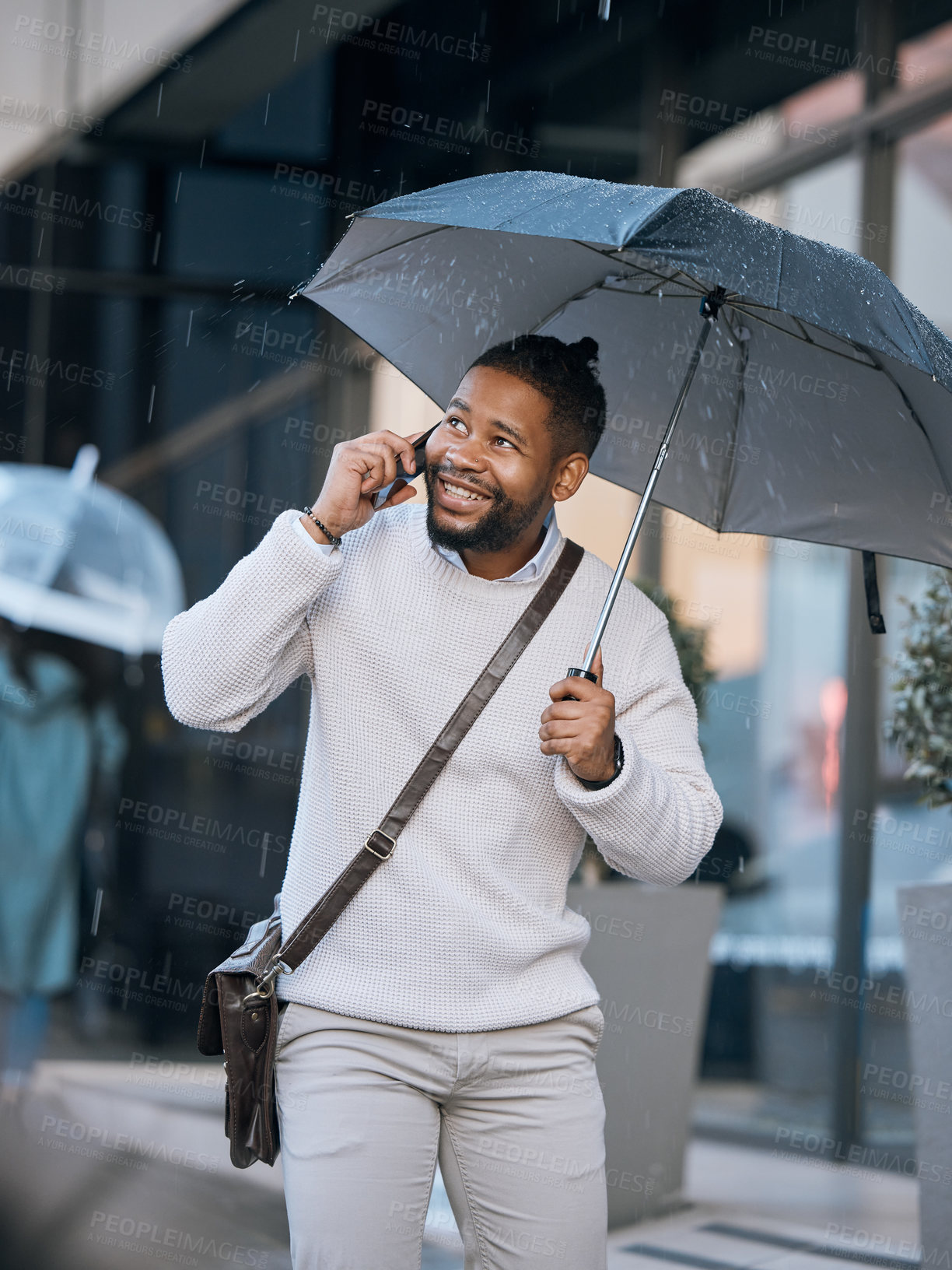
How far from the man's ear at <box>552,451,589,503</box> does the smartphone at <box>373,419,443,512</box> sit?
0.24 meters

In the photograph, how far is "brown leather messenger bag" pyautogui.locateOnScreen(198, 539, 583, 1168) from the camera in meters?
2.25

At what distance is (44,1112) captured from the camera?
604cm

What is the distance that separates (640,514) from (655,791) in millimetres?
563

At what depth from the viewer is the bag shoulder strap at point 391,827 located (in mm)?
2256
